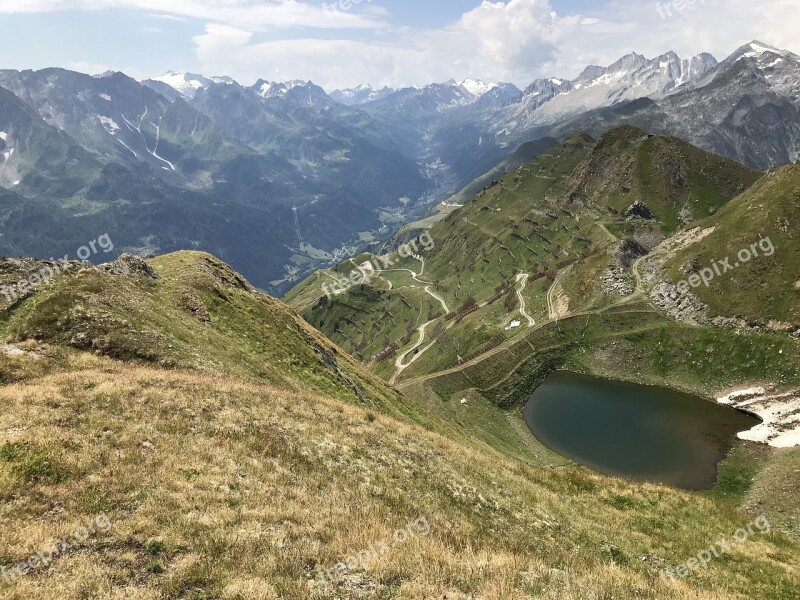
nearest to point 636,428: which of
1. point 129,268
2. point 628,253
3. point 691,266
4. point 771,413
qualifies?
point 771,413

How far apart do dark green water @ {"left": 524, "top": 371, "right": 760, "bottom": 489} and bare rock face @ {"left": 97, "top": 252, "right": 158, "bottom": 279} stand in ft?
265

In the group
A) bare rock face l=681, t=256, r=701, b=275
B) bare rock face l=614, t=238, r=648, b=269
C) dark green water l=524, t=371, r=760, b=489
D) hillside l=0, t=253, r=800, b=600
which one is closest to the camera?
hillside l=0, t=253, r=800, b=600

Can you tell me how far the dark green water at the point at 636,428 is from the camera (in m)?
76.7

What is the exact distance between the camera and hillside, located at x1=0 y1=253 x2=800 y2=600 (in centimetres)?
1395

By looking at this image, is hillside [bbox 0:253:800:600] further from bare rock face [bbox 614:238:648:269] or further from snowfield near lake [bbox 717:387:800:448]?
bare rock face [bbox 614:238:648:269]

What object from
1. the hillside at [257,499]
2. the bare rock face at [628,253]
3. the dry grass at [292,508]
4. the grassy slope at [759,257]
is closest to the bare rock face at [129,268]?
the hillside at [257,499]

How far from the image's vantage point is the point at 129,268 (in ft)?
196

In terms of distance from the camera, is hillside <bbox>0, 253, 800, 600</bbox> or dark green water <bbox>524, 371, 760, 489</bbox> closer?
hillside <bbox>0, 253, 800, 600</bbox>

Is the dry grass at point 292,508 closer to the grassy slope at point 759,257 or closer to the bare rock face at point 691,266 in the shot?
the grassy slope at point 759,257

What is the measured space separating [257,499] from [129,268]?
52.9m

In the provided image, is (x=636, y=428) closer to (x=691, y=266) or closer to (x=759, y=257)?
(x=691, y=266)

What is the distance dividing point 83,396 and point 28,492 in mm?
9976

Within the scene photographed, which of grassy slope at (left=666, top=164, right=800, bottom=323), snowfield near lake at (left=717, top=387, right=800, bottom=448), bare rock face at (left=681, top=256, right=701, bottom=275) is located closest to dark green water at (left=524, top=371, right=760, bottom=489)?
snowfield near lake at (left=717, top=387, right=800, bottom=448)

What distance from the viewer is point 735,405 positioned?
89.6 meters
